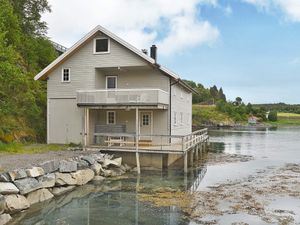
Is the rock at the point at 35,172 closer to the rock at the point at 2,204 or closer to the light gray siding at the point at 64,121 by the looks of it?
the rock at the point at 2,204

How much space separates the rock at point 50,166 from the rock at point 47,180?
22cm

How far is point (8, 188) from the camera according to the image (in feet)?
43.4

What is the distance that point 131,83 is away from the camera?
2667 cm

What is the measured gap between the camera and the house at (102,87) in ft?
82.2

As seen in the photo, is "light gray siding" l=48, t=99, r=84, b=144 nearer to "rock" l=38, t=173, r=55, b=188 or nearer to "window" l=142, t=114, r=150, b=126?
"window" l=142, t=114, r=150, b=126

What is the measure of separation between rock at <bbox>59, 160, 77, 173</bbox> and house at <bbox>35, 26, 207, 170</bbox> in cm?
634

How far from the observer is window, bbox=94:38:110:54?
2556 centimetres

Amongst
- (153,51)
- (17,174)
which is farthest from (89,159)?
(153,51)

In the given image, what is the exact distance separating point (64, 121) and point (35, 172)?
454 inches

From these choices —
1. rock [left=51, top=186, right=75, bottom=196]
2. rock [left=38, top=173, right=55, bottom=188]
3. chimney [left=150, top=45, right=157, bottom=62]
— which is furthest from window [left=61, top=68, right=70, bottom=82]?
rock [left=38, top=173, right=55, bottom=188]

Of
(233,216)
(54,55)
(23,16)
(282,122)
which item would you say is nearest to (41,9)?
(23,16)

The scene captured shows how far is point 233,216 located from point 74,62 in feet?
57.7

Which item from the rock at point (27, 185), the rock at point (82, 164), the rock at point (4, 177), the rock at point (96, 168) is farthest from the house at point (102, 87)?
the rock at point (4, 177)

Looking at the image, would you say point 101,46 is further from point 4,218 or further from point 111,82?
point 4,218
